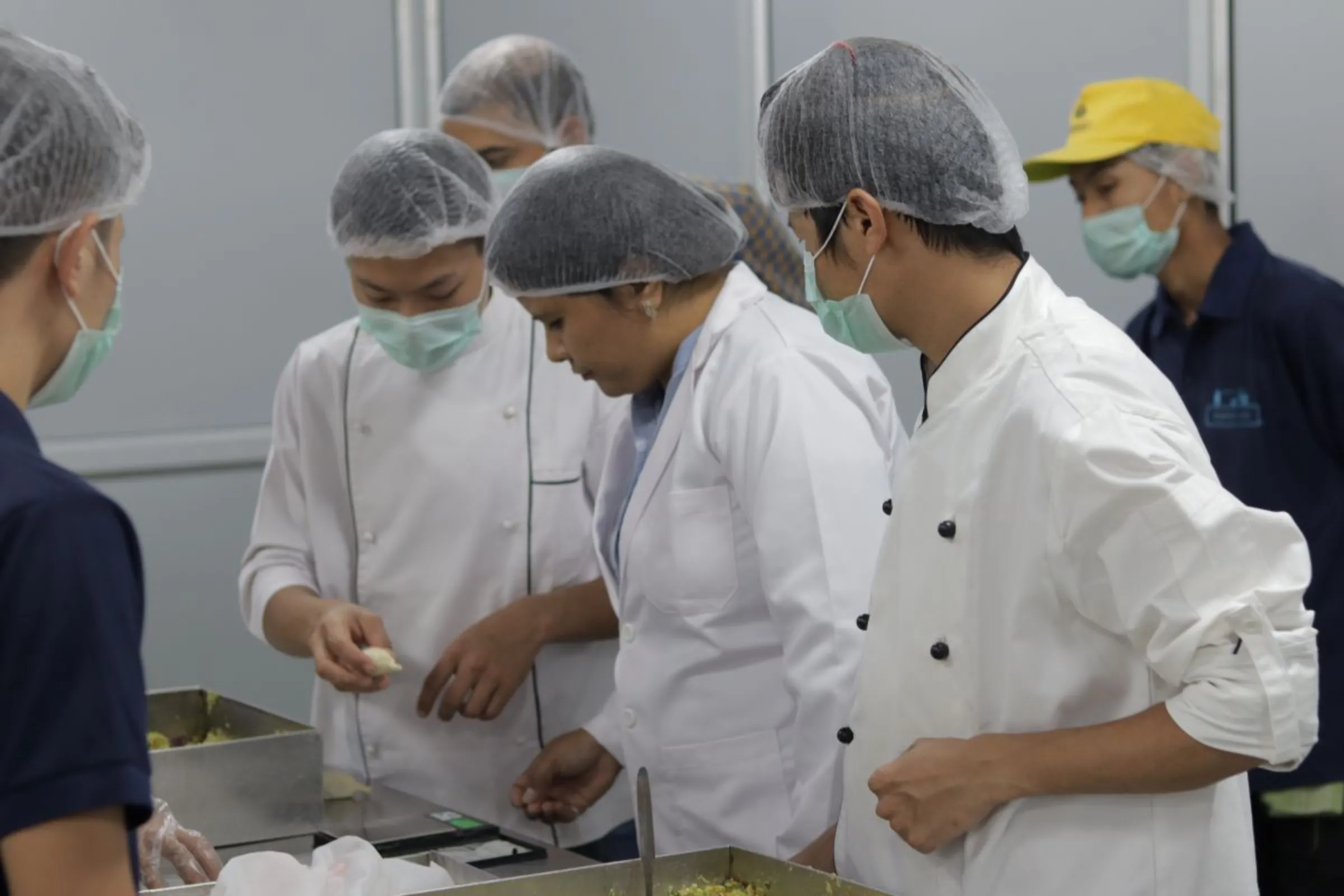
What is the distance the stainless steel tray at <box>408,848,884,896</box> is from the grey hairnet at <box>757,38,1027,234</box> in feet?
1.77

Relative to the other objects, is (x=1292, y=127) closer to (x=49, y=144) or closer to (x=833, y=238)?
(x=833, y=238)

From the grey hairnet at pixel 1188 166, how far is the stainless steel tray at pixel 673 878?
1.58 metres

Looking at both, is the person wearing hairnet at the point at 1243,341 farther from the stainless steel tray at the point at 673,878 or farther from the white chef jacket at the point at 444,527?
the stainless steel tray at the point at 673,878

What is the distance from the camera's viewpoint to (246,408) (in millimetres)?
3477

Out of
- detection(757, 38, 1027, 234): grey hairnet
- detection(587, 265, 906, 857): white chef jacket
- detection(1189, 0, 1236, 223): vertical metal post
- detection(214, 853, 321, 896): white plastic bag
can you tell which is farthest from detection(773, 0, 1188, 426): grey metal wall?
detection(214, 853, 321, 896): white plastic bag

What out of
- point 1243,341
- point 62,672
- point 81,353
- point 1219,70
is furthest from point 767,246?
point 62,672

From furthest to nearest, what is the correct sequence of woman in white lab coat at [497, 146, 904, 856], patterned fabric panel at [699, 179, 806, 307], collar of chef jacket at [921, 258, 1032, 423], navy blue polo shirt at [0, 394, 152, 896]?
patterned fabric panel at [699, 179, 806, 307] < woman in white lab coat at [497, 146, 904, 856] < collar of chef jacket at [921, 258, 1032, 423] < navy blue polo shirt at [0, 394, 152, 896]

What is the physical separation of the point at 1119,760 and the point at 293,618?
1.16 m

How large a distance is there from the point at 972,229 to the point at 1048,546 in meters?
0.28

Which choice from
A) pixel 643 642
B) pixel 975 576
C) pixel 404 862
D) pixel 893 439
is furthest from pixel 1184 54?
pixel 404 862

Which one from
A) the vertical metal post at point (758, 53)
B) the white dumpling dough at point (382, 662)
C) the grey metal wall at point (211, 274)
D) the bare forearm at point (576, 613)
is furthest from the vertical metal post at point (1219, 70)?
the grey metal wall at point (211, 274)

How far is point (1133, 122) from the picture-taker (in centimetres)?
251

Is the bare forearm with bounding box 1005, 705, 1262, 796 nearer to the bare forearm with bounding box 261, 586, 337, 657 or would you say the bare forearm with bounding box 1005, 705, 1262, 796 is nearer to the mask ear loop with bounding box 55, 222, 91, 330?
the mask ear loop with bounding box 55, 222, 91, 330

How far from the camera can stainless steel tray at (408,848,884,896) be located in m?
1.30
